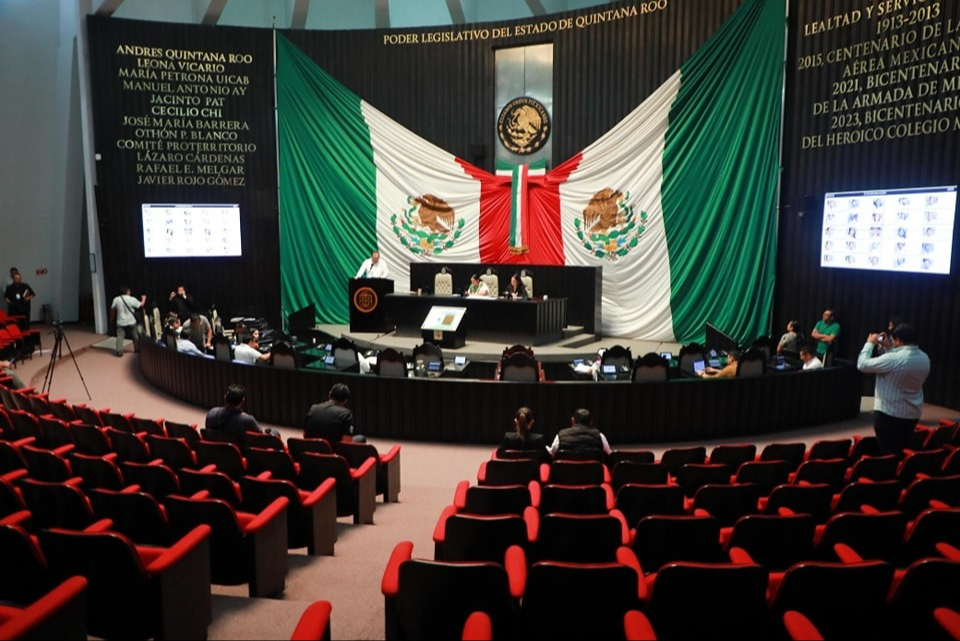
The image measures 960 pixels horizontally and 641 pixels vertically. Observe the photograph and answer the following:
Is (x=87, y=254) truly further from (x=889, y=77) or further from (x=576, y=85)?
(x=889, y=77)

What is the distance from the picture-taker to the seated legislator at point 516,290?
13.2m

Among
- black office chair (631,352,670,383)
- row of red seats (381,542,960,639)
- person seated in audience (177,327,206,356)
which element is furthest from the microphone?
row of red seats (381,542,960,639)

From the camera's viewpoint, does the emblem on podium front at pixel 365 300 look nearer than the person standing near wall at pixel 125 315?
No

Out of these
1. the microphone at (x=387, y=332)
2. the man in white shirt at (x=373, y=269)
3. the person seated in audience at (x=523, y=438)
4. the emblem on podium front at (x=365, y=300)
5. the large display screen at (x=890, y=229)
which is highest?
the large display screen at (x=890, y=229)

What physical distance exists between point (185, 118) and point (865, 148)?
1294cm

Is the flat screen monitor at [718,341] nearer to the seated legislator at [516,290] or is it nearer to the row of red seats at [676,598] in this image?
the seated legislator at [516,290]

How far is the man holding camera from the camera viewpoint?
5.73 meters

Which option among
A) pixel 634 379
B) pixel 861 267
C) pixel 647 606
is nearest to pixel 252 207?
pixel 634 379

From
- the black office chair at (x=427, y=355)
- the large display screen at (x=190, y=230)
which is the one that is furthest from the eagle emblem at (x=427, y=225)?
the black office chair at (x=427, y=355)

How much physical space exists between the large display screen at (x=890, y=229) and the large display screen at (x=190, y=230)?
38.9ft

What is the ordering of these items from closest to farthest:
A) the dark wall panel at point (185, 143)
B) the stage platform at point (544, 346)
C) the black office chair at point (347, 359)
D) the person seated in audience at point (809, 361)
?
the person seated in audience at point (809, 361), the black office chair at point (347, 359), the stage platform at point (544, 346), the dark wall panel at point (185, 143)

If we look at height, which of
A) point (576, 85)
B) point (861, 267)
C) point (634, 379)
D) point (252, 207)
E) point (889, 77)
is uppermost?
point (576, 85)

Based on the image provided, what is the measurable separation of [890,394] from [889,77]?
5.99 metres

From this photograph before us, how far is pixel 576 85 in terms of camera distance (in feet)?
48.7
